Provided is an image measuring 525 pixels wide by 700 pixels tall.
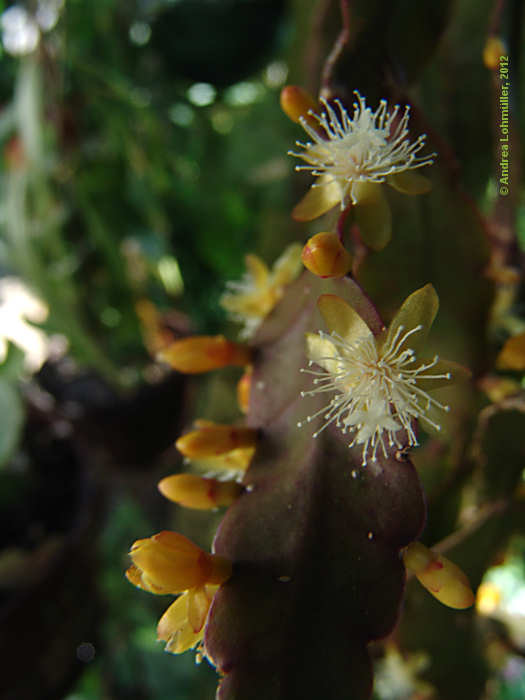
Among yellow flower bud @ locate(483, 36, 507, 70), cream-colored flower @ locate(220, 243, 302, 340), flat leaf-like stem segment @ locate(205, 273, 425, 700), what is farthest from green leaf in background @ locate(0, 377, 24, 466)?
yellow flower bud @ locate(483, 36, 507, 70)

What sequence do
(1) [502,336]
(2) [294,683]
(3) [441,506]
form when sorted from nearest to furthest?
Result: 1. (2) [294,683]
2. (3) [441,506]
3. (1) [502,336]

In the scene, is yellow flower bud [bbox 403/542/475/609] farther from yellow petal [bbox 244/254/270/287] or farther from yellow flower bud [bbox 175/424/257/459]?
yellow petal [bbox 244/254/270/287]

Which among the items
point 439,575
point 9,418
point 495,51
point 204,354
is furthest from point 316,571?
point 9,418

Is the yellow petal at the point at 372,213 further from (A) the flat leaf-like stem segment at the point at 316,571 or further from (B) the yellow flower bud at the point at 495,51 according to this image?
(B) the yellow flower bud at the point at 495,51

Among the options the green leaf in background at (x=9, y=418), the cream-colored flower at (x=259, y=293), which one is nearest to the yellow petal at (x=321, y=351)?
the cream-colored flower at (x=259, y=293)

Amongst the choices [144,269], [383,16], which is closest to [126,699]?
[144,269]

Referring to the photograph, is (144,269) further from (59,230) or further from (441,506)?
(441,506)
